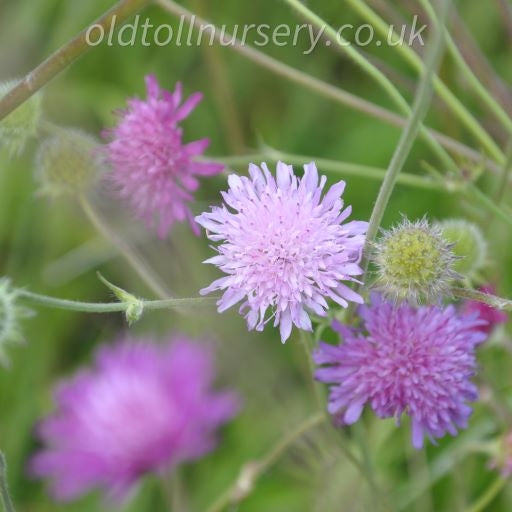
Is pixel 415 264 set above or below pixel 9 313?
above

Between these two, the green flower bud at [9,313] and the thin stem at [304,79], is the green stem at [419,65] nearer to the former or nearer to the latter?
the thin stem at [304,79]

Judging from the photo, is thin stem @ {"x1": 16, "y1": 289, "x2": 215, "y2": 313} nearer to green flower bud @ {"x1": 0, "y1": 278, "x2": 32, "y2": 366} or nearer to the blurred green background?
green flower bud @ {"x1": 0, "y1": 278, "x2": 32, "y2": 366}

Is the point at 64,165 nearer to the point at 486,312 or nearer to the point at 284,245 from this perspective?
the point at 284,245

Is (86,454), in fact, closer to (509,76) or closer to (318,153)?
(318,153)

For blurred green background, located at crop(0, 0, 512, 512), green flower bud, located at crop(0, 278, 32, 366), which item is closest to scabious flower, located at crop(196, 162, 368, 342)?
green flower bud, located at crop(0, 278, 32, 366)

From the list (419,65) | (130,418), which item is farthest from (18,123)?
(130,418)
